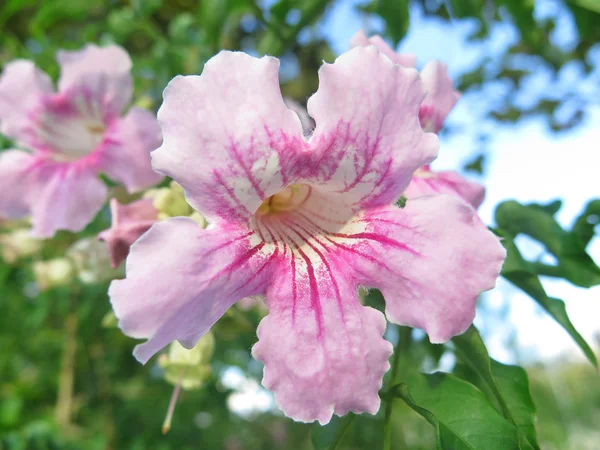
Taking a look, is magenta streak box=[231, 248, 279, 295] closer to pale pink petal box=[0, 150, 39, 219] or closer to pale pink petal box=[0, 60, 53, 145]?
pale pink petal box=[0, 150, 39, 219]

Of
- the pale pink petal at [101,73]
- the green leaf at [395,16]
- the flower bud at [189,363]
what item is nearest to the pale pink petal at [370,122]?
the flower bud at [189,363]

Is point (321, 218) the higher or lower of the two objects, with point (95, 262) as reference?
higher

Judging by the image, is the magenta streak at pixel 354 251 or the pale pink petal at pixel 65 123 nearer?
the magenta streak at pixel 354 251

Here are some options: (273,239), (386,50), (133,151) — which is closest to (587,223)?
(386,50)

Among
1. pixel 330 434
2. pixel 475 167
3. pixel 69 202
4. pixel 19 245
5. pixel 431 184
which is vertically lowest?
pixel 475 167

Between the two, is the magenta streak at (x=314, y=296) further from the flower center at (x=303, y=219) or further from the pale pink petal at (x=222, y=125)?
the pale pink petal at (x=222, y=125)

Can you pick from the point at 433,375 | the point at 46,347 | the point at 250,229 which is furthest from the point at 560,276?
the point at 46,347

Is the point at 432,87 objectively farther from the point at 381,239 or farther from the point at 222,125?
the point at 222,125
